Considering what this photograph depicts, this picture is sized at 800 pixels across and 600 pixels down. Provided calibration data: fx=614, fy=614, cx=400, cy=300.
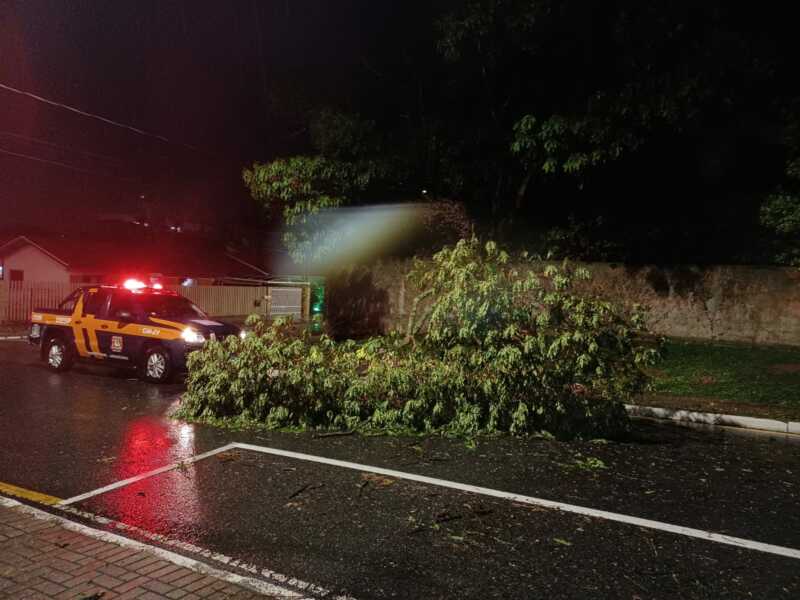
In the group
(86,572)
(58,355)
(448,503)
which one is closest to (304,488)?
(448,503)

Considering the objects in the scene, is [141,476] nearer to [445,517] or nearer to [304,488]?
[304,488]

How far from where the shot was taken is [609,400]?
7566 mm

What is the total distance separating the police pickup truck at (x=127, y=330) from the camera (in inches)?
432

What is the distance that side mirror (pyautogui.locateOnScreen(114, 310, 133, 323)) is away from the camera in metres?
11.3

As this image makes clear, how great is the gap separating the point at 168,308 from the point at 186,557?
8527mm

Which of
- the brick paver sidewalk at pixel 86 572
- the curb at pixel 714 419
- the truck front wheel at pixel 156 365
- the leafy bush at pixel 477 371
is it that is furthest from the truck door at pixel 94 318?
the curb at pixel 714 419

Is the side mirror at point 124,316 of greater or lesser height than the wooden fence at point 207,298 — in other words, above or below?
below

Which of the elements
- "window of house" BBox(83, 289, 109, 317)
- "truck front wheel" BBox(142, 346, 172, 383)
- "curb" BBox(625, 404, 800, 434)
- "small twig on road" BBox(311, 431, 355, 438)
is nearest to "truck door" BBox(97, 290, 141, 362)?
"window of house" BBox(83, 289, 109, 317)

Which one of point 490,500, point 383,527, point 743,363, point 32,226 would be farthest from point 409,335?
point 32,226

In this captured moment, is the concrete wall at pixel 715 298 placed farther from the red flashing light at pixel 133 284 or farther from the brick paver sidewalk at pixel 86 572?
the brick paver sidewalk at pixel 86 572

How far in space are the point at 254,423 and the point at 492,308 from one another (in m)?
3.39

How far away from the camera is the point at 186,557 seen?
4.00 metres

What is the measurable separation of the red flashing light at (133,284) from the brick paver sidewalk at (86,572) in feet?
26.5

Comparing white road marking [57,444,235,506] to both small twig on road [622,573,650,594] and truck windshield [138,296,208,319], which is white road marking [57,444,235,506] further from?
truck windshield [138,296,208,319]
